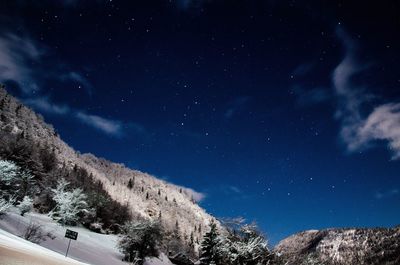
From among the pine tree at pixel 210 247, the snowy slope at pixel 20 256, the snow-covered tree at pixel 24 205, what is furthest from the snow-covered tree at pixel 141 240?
the snowy slope at pixel 20 256

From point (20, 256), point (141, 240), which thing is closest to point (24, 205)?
point (141, 240)

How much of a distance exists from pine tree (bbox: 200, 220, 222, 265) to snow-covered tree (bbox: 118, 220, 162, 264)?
11234 mm

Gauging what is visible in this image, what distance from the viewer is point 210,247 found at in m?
57.8

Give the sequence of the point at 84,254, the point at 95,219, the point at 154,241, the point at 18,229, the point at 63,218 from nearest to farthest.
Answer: the point at 18,229
the point at 84,254
the point at 63,218
the point at 154,241
the point at 95,219

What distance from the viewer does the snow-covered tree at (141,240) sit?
1817 inches

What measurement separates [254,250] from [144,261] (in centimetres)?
2237

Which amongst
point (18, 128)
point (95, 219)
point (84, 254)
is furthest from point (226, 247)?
point (18, 128)

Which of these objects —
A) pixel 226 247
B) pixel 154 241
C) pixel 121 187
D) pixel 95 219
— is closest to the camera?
pixel 226 247

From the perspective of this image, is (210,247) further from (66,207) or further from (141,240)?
(66,207)

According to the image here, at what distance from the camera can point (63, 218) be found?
44312mm

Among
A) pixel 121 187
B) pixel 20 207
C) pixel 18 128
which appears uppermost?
pixel 121 187

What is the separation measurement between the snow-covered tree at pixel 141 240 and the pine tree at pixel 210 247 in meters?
11.2

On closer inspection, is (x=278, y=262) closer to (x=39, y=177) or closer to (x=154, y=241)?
(x=154, y=241)

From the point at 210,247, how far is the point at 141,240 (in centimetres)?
1503
